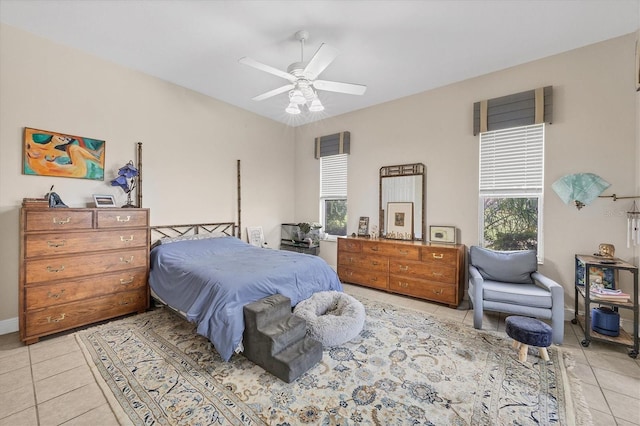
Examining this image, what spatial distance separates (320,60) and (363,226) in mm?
3064

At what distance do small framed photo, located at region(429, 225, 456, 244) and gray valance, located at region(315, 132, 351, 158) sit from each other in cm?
217

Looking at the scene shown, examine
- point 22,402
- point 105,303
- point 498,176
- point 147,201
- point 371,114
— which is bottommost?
point 22,402

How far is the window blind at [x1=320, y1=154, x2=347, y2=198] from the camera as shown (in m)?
5.23

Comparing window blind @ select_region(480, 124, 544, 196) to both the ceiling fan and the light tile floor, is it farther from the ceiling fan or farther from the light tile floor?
the ceiling fan

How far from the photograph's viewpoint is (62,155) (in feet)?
10.0

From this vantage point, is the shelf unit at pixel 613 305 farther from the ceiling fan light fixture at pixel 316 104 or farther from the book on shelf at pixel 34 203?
the book on shelf at pixel 34 203

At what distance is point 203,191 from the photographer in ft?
14.4

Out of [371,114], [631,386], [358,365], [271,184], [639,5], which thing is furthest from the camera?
[271,184]

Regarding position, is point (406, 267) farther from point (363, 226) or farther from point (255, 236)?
point (255, 236)

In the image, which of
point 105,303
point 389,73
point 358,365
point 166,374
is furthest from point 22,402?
point 389,73

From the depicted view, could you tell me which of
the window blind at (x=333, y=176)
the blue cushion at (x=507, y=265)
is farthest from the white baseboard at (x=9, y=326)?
the blue cushion at (x=507, y=265)

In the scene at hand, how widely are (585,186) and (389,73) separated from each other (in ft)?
8.72

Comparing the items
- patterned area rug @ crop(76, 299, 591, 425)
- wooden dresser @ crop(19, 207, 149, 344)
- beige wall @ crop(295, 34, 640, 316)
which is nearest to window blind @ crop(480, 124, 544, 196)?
beige wall @ crop(295, 34, 640, 316)

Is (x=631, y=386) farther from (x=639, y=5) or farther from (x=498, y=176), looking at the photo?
(x=639, y=5)
